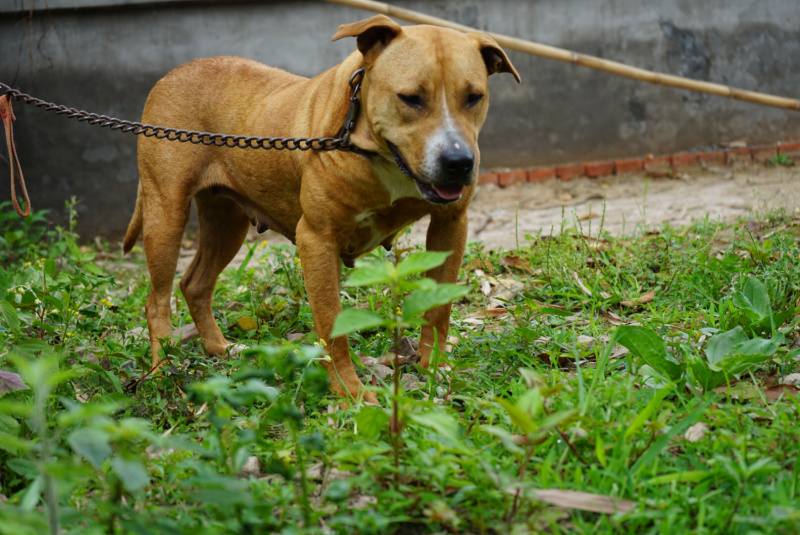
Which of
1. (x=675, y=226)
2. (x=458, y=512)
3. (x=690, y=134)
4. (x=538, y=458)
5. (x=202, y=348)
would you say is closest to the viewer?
(x=458, y=512)

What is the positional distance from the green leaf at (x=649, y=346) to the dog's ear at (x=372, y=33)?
1336 millimetres

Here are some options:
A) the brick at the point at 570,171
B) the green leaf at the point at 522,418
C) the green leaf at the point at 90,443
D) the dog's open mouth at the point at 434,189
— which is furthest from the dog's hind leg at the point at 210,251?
the brick at the point at 570,171

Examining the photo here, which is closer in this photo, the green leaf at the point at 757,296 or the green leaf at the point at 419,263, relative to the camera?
the green leaf at the point at 419,263

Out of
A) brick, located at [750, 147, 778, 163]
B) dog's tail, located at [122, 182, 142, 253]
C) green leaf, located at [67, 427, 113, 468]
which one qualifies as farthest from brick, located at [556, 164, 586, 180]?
green leaf, located at [67, 427, 113, 468]

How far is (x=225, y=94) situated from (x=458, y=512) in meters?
2.45

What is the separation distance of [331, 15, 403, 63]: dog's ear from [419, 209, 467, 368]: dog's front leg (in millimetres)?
710

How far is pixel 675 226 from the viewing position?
5020mm

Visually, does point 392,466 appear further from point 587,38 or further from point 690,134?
point 690,134

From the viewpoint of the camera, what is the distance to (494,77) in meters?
7.16

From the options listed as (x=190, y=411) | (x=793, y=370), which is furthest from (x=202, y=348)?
(x=793, y=370)

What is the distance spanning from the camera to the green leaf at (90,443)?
4.80 feet

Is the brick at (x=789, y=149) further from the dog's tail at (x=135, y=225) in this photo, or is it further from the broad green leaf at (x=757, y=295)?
the dog's tail at (x=135, y=225)

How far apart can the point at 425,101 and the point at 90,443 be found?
5.26 ft

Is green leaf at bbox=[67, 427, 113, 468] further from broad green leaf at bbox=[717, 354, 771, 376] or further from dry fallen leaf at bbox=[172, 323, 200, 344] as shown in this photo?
dry fallen leaf at bbox=[172, 323, 200, 344]
